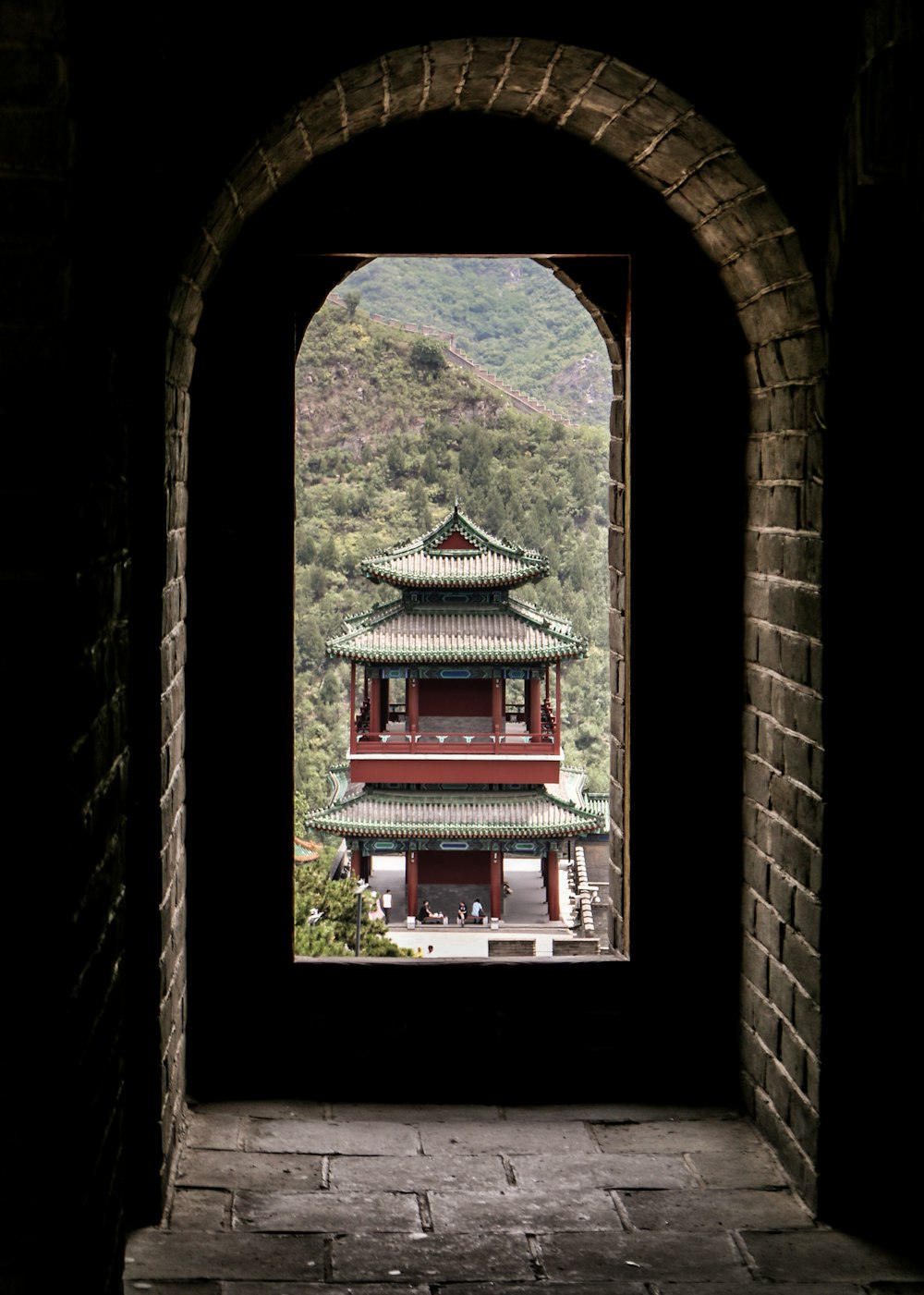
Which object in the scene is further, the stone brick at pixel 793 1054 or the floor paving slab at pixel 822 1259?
the stone brick at pixel 793 1054

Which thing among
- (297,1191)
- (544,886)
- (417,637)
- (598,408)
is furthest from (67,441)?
(598,408)

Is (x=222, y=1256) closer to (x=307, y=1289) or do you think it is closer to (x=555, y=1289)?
(x=307, y=1289)

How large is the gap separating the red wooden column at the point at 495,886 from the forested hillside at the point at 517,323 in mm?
18356

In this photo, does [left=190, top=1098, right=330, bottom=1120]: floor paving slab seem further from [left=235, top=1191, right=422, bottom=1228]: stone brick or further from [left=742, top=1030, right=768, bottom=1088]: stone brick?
[left=742, top=1030, right=768, bottom=1088]: stone brick

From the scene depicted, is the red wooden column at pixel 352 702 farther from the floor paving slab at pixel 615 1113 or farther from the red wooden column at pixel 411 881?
the floor paving slab at pixel 615 1113

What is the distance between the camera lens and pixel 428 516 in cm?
3484

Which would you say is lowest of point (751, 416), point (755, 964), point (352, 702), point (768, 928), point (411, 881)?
point (411, 881)

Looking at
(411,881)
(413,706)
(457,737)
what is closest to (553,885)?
(411,881)

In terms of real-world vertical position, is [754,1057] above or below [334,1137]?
above

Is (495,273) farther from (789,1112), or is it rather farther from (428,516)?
(789,1112)

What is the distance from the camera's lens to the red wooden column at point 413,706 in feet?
58.8

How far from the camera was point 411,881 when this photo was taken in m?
20.7

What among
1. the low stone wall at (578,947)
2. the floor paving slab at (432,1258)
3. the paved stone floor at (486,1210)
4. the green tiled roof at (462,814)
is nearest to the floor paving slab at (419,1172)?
the paved stone floor at (486,1210)

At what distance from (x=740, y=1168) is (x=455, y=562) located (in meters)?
13.2
